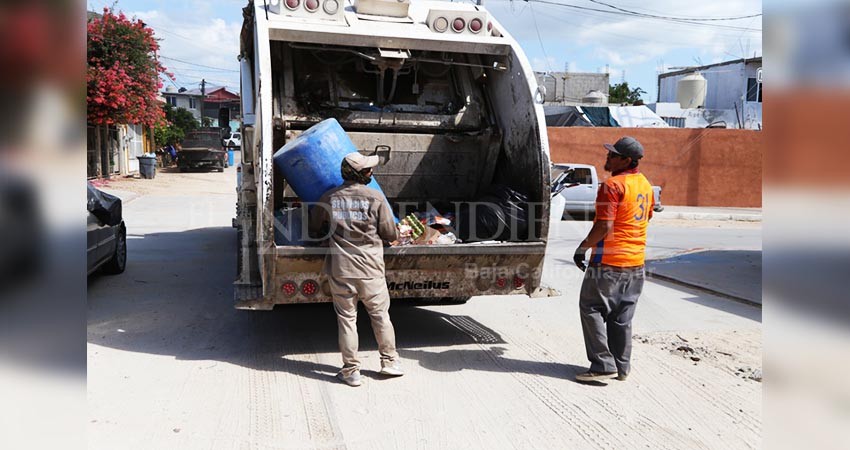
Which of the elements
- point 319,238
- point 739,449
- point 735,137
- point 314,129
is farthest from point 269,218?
point 735,137

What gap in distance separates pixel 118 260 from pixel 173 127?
3397 cm

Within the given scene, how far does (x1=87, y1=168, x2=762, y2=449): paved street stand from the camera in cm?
382

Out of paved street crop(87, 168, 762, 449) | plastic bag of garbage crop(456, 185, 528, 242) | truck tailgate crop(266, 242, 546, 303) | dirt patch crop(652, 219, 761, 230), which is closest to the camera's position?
paved street crop(87, 168, 762, 449)

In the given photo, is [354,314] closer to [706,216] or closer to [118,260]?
[118,260]

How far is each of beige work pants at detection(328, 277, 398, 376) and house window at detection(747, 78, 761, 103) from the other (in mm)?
30422

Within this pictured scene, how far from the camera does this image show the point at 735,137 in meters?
21.8

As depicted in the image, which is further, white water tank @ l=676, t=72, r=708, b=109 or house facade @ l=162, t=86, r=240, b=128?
house facade @ l=162, t=86, r=240, b=128

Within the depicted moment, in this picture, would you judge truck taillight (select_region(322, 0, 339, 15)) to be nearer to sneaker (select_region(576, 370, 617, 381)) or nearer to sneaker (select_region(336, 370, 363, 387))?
sneaker (select_region(336, 370, 363, 387))

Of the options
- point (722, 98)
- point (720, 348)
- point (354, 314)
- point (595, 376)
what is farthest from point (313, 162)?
point (722, 98)

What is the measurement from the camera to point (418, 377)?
4.75m

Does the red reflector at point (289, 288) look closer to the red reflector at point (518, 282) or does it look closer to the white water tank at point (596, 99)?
the red reflector at point (518, 282)

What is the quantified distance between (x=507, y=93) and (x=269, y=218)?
249 cm

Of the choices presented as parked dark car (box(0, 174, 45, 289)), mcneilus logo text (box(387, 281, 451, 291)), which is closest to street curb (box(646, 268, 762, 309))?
mcneilus logo text (box(387, 281, 451, 291))

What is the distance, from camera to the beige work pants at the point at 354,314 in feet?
15.1
